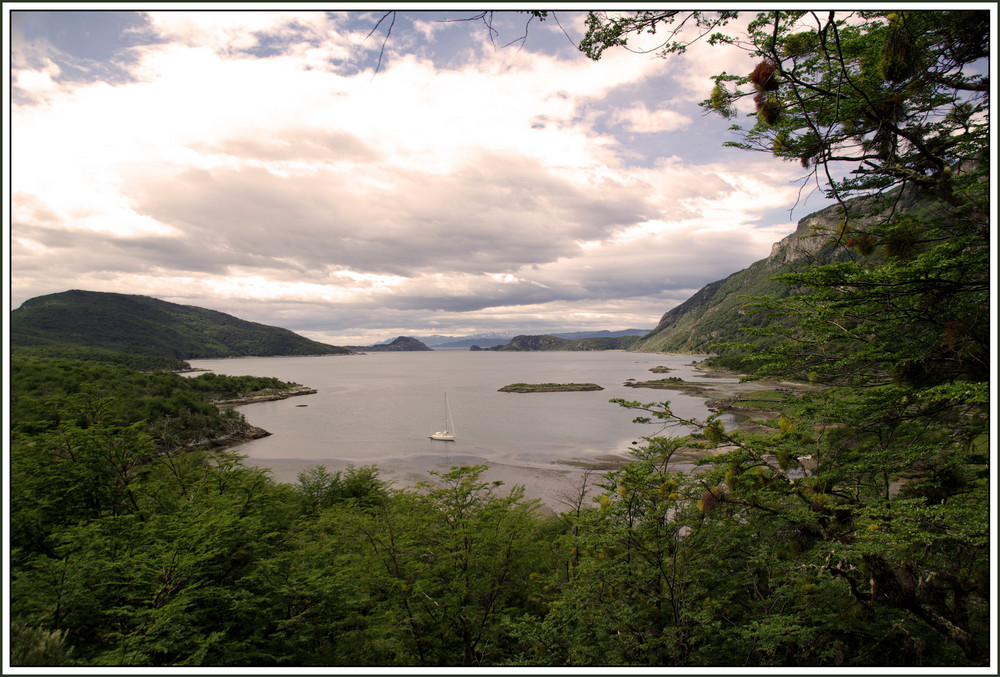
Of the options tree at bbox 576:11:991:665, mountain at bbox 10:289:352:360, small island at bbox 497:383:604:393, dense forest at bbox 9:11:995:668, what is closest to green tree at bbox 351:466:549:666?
dense forest at bbox 9:11:995:668

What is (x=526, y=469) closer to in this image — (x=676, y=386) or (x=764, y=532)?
(x=764, y=532)

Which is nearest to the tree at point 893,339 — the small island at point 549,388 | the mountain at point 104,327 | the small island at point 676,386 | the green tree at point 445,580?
the green tree at point 445,580

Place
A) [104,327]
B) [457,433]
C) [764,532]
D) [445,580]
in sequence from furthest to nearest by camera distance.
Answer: [104,327] → [457,433] → [445,580] → [764,532]

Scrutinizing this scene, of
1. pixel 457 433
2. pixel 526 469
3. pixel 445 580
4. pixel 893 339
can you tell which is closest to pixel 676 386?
pixel 457 433

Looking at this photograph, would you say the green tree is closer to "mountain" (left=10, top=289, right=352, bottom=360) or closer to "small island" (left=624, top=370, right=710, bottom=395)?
"small island" (left=624, top=370, right=710, bottom=395)

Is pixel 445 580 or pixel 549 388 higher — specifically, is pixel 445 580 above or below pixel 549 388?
above

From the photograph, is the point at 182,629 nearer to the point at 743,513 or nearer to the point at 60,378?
the point at 743,513

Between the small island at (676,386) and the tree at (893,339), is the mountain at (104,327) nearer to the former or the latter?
the small island at (676,386)

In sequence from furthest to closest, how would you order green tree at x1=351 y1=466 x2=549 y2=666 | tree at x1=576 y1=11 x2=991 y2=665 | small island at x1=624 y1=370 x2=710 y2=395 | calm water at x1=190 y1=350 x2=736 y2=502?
small island at x1=624 y1=370 x2=710 y2=395
calm water at x1=190 y1=350 x2=736 y2=502
green tree at x1=351 y1=466 x2=549 y2=666
tree at x1=576 y1=11 x2=991 y2=665
